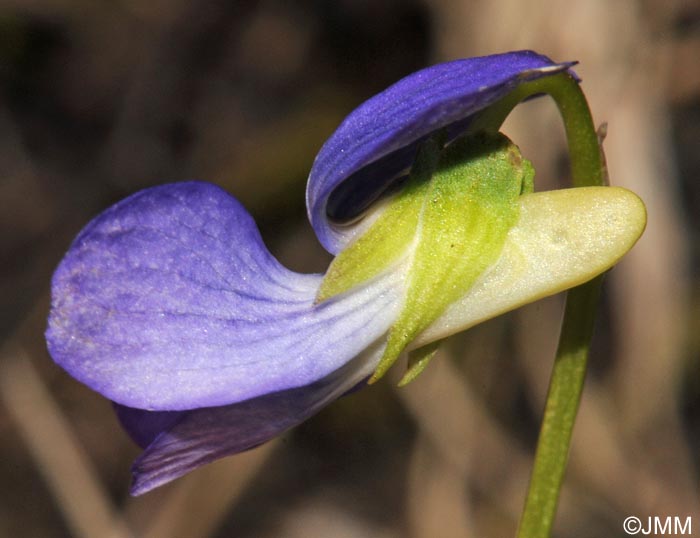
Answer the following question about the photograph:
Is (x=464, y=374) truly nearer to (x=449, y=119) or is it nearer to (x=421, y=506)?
(x=421, y=506)

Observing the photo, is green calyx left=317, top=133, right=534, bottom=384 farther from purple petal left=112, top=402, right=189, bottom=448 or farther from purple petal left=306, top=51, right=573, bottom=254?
purple petal left=112, top=402, right=189, bottom=448

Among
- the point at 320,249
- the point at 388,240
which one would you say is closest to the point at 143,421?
the point at 388,240

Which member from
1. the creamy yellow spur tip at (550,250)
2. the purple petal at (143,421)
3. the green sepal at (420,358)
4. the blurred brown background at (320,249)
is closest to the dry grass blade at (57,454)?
the blurred brown background at (320,249)

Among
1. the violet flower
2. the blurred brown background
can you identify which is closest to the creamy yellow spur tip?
the violet flower

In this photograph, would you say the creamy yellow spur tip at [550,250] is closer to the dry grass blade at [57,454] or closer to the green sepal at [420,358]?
the green sepal at [420,358]

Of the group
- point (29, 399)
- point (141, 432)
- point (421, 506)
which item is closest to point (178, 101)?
point (29, 399)

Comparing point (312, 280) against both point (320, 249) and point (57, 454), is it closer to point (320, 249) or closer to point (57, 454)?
point (57, 454)
